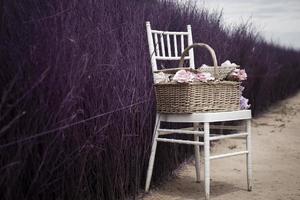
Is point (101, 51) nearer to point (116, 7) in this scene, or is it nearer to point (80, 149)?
point (80, 149)

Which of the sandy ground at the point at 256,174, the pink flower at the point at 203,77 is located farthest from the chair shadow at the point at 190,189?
the pink flower at the point at 203,77

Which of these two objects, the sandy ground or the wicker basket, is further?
the sandy ground

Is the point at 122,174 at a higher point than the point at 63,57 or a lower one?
lower

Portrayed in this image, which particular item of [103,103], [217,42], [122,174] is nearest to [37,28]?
[103,103]

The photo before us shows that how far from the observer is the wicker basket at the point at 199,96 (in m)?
2.49

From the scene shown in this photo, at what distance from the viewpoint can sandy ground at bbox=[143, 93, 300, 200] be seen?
8.91 ft

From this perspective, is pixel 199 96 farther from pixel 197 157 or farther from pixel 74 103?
pixel 74 103

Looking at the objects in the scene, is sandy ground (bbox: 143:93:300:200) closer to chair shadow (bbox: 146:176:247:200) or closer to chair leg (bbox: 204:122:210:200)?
chair shadow (bbox: 146:176:247:200)

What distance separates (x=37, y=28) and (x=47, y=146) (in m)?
0.44

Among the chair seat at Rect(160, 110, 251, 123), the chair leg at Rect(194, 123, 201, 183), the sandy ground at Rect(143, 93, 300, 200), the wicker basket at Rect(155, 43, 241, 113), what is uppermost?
the wicker basket at Rect(155, 43, 241, 113)

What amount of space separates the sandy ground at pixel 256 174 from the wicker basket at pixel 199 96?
52cm

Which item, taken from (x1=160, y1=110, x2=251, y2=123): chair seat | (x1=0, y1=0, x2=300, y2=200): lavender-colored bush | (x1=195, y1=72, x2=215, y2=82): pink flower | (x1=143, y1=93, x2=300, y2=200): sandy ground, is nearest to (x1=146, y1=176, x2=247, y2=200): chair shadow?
(x1=143, y1=93, x2=300, y2=200): sandy ground

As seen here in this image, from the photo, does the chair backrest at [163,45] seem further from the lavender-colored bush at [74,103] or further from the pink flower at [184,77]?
the pink flower at [184,77]

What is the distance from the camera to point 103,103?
84.3 inches
